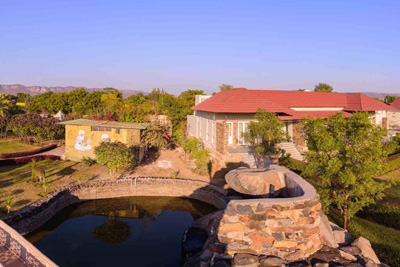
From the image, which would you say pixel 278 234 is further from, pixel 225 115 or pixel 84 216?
pixel 225 115

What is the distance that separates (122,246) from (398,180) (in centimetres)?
1984

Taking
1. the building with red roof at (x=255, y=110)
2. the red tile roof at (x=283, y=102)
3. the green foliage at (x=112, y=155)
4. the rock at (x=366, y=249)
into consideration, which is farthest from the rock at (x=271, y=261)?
the red tile roof at (x=283, y=102)

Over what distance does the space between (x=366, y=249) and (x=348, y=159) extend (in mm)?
3392

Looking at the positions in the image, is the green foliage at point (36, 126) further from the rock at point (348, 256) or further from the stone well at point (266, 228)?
the rock at point (348, 256)

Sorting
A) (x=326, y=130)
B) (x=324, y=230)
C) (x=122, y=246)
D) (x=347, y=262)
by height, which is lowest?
(x=122, y=246)

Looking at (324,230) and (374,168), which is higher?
(374,168)

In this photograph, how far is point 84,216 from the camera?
1562 centimetres

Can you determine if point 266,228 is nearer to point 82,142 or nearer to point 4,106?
Answer: point 82,142

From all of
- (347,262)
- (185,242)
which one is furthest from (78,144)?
(347,262)

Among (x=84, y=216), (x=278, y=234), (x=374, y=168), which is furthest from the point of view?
(x=84, y=216)

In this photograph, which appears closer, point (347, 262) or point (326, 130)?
point (347, 262)

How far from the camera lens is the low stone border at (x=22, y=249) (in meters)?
7.05

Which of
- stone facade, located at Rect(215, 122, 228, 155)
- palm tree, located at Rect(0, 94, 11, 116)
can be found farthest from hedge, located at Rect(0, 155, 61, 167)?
palm tree, located at Rect(0, 94, 11, 116)

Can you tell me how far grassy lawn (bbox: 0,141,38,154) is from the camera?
29748 millimetres
